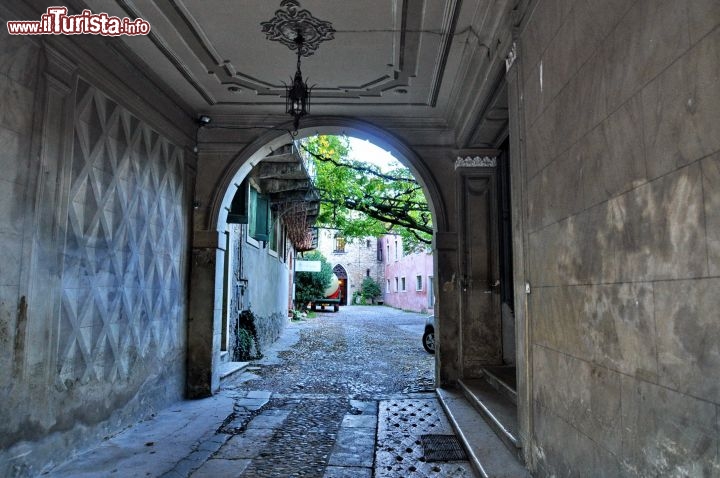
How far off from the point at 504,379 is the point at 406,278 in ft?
78.9

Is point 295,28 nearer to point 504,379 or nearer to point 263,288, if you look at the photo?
point 504,379

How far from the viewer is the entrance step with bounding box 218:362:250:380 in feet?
22.0

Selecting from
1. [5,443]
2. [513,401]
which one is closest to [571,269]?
[513,401]

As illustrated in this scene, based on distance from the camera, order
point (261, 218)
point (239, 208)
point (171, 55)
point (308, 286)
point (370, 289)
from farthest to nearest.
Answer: point (370, 289), point (308, 286), point (261, 218), point (239, 208), point (171, 55)

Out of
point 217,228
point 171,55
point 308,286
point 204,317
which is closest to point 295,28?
point 171,55

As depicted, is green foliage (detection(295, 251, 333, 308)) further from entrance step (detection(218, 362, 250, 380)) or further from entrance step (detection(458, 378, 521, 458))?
entrance step (detection(458, 378, 521, 458))

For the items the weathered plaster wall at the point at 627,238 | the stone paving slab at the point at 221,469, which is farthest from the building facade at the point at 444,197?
the stone paving slab at the point at 221,469

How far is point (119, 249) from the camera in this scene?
439cm

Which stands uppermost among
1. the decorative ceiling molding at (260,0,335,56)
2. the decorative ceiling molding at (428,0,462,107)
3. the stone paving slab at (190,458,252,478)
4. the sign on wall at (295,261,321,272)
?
the decorative ceiling molding at (260,0,335,56)

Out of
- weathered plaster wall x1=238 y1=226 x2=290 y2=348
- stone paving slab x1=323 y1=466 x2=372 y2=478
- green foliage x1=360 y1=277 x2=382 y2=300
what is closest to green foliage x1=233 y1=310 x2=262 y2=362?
weathered plaster wall x1=238 y1=226 x2=290 y2=348

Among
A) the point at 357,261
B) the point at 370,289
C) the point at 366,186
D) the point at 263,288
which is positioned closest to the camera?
the point at 263,288

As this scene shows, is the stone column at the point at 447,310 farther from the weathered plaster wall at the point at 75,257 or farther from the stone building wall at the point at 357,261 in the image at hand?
A: the stone building wall at the point at 357,261

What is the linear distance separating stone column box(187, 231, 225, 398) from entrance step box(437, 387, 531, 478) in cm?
285

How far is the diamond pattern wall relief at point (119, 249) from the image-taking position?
3.76 m
